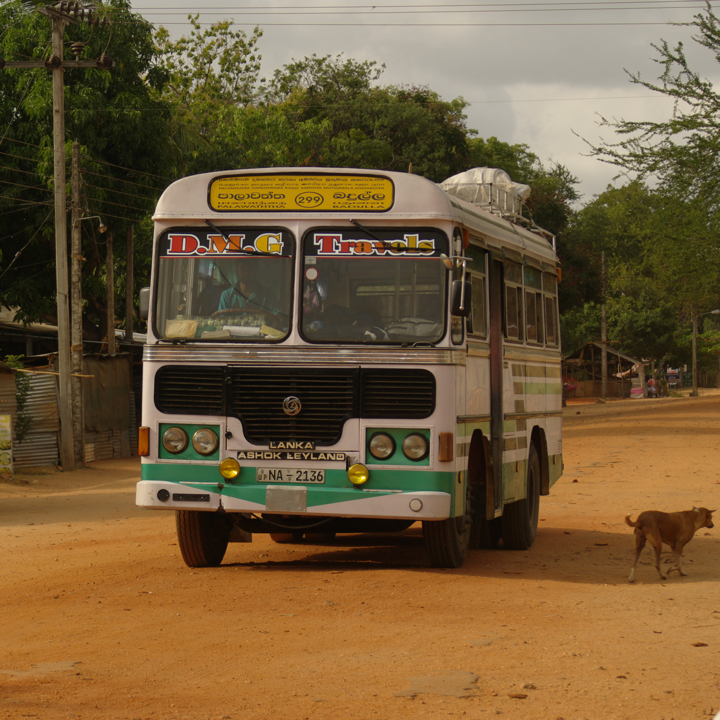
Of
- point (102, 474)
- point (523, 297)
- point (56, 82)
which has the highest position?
point (56, 82)

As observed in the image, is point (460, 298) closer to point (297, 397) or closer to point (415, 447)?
point (415, 447)

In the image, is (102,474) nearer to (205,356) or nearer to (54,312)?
(54,312)

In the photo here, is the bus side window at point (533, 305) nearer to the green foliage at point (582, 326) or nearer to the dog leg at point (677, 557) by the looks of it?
the dog leg at point (677, 557)

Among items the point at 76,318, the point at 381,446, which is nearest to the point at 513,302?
the point at 381,446

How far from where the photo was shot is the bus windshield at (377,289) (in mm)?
8141

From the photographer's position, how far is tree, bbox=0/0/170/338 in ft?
83.1

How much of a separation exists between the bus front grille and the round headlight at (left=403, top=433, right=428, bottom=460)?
163mm

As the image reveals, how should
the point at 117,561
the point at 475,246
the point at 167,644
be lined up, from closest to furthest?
the point at 167,644 → the point at 475,246 → the point at 117,561

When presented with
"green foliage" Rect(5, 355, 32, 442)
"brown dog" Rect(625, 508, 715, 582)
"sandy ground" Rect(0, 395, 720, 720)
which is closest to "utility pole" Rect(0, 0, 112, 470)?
"green foliage" Rect(5, 355, 32, 442)

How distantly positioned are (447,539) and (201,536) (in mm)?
2021

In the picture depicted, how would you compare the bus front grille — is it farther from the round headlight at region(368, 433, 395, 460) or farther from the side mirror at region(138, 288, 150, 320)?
the side mirror at region(138, 288, 150, 320)

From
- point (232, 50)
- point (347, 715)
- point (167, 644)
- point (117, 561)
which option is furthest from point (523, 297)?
point (232, 50)

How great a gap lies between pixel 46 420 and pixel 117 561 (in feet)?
42.6

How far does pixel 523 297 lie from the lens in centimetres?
1076
